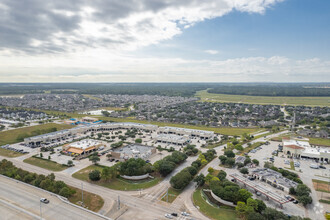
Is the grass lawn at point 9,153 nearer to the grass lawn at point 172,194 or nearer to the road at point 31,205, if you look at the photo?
the road at point 31,205

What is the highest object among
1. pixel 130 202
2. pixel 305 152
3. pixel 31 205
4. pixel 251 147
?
pixel 305 152

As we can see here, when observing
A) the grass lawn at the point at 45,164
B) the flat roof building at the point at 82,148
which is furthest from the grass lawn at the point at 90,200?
the flat roof building at the point at 82,148

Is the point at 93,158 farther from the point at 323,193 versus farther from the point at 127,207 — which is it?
the point at 323,193

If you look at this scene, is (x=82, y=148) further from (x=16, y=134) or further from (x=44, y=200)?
(x=16, y=134)

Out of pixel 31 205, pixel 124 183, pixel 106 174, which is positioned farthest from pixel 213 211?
pixel 31 205

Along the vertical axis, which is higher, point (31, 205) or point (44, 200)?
point (44, 200)

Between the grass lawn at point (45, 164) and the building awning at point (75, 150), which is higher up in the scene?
the building awning at point (75, 150)

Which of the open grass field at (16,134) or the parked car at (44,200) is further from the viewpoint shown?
the open grass field at (16,134)
